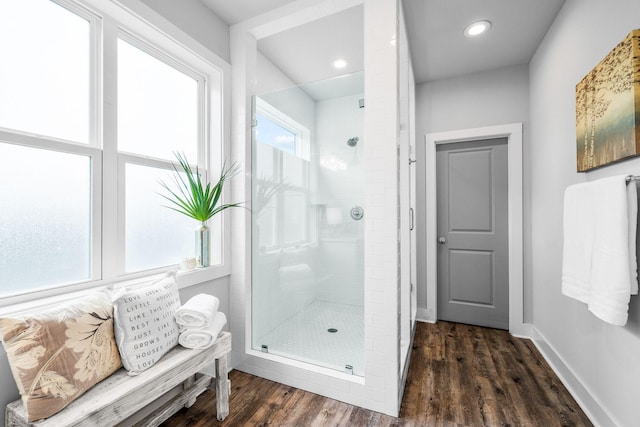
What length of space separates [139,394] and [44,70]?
60.2 inches

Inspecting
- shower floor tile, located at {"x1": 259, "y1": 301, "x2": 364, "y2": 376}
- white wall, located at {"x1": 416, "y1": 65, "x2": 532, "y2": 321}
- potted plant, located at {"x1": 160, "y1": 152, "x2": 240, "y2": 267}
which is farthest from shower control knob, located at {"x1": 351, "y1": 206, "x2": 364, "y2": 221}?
white wall, located at {"x1": 416, "y1": 65, "x2": 532, "y2": 321}

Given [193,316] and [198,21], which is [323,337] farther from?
[198,21]

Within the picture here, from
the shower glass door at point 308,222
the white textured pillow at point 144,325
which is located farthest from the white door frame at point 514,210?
the white textured pillow at point 144,325

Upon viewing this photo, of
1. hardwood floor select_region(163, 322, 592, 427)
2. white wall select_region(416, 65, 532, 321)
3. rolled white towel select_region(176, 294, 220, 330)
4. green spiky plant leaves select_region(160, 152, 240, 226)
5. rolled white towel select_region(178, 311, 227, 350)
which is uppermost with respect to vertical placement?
white wall select_region(416, 65, 532, 321)

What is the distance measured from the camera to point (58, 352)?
3.49ft

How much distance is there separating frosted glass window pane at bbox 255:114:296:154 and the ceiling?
757 mm

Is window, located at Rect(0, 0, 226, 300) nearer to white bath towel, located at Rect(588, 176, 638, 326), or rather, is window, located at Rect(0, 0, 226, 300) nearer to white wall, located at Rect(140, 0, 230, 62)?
white wall, located at Rect(140, 0, 230, 62)

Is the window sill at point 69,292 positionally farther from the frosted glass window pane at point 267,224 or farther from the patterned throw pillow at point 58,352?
the frosted glass window pane at point 267,224

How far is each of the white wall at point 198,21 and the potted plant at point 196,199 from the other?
81 cm

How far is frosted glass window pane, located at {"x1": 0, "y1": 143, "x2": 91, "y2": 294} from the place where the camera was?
4.08 feet

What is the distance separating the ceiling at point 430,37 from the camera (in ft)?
6.80

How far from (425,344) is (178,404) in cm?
208

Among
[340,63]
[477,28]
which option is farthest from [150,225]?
[477,28]

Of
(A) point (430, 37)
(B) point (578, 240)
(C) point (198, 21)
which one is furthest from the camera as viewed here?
(A) point (430, 37)
